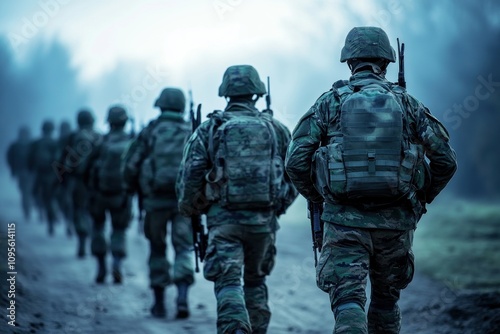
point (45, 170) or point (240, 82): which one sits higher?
point (45, 170)

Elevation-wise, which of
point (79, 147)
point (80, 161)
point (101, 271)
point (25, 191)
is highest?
point (25, 191)

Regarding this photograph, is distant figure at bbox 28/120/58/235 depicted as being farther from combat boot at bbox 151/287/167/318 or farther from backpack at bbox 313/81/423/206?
backpack at bbox 313/81/423/206

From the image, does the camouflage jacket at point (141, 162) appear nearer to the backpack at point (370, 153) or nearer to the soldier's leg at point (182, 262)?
the soldier's leg at point (182, 262)

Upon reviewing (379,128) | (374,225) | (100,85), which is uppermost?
(100,85)

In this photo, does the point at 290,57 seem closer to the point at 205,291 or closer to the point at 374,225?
the point at 205,291

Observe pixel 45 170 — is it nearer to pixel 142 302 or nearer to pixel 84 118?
pixel 84 118

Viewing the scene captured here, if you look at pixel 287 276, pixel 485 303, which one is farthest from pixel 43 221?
pixel 485 303

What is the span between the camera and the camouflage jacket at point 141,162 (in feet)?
26.8

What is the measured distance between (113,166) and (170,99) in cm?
237

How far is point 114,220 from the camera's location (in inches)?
407

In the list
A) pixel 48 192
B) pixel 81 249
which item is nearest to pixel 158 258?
pixel 81 249

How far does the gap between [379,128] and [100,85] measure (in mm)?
52196

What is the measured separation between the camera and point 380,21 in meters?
24.0

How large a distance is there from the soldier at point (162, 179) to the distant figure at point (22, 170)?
1287cm
